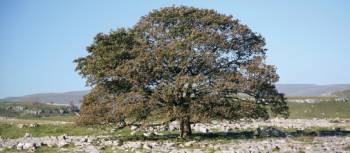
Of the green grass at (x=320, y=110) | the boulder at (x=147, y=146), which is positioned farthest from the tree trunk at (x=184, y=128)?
the green grass at (x=320, y=110)

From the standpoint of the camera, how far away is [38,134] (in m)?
58.6

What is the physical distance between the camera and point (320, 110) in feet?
313

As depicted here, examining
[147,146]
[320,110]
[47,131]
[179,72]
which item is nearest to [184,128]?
[179,72]

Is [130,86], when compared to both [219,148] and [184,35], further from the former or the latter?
[219,148]

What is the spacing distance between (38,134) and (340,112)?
192 feet

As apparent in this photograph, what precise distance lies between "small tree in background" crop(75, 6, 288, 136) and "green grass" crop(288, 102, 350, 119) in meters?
49.0

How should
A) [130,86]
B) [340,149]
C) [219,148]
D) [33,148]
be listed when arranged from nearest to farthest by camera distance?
[340,149]
[219,148]
[33,148]
[130,86]

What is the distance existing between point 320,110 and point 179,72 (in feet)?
200

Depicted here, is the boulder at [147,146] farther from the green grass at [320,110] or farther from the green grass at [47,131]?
the green grass at [320,110]

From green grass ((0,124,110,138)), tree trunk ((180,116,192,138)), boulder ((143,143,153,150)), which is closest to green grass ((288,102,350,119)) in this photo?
green grass ((0,124,110,138))

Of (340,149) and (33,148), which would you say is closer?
(340,149)

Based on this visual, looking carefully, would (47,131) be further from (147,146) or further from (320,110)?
(320,110)

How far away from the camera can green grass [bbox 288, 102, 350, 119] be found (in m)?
89.1

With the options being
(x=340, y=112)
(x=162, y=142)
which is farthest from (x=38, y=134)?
(x=340, y=112)
